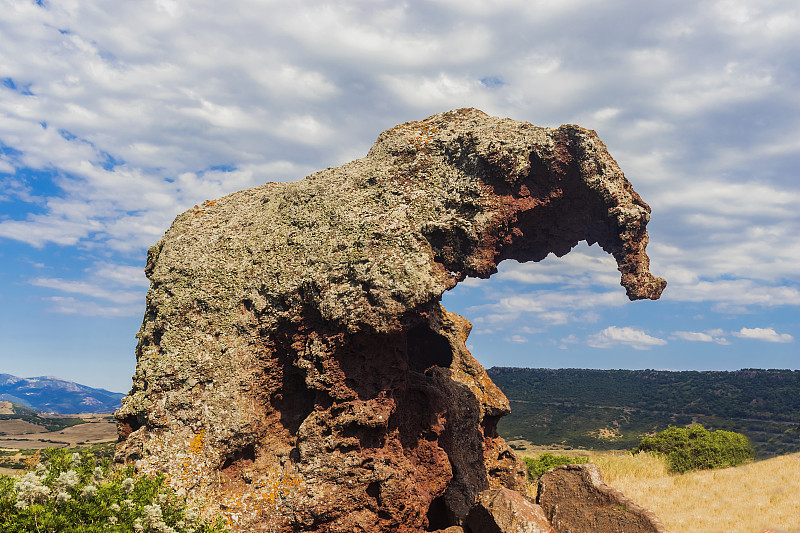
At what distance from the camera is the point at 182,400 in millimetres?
11094

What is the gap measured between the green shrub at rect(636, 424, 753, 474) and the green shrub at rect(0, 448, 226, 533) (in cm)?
2213

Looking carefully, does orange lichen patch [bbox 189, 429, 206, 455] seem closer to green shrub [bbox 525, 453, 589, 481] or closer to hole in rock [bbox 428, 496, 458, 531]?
hole in rock [bbox 428, 496, 458, 531]

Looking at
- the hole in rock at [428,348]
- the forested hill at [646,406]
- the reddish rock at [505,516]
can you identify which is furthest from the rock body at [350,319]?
the forested hill at [646,406]

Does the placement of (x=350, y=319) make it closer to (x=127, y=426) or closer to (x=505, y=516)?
(x=505, y=516)

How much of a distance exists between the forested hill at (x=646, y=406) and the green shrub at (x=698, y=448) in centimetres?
717

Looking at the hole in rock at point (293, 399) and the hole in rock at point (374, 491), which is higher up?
the hole in rock at point (293, 399)

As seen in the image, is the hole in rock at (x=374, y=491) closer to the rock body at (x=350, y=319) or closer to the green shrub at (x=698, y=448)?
the rock body at (x=350, y=319)

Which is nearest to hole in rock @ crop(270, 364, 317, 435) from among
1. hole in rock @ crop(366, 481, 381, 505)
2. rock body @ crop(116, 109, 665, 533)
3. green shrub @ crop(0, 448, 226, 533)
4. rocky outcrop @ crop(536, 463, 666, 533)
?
rock body @ crop(116, 109, 665, 533)

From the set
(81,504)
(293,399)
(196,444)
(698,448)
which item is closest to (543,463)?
(698,448)

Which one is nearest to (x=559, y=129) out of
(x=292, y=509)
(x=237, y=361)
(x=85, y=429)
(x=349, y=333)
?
(x=349, y=333)

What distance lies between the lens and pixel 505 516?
970cm

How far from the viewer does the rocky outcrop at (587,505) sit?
33.8 ft

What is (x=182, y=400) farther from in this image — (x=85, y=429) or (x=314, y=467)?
(x=85, y=429)

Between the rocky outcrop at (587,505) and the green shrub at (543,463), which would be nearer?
the rocky outcrop at (587,505)
